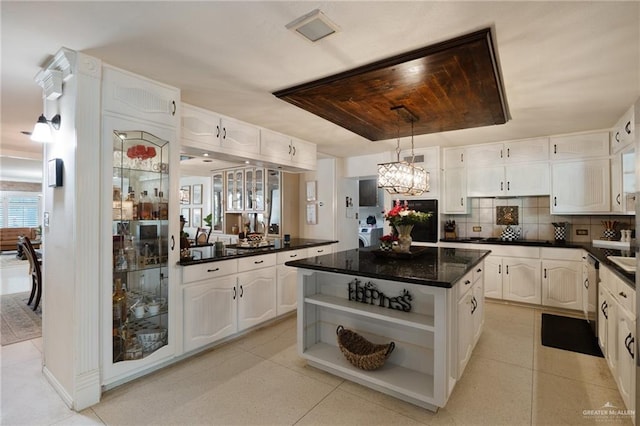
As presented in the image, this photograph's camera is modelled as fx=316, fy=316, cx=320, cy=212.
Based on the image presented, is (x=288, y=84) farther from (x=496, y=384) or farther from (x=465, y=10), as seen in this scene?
(x=496, y=384)

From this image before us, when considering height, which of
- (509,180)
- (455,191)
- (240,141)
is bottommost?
(455,191)

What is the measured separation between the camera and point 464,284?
2387 mm

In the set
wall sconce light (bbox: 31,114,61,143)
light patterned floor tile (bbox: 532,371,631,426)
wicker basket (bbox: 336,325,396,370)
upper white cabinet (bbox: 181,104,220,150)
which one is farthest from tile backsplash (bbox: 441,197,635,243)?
wall sconce light (bbox: 31,114,61,143)

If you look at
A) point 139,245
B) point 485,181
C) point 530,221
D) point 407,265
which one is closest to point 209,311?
point 139,245

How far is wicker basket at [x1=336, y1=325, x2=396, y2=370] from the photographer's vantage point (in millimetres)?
2271

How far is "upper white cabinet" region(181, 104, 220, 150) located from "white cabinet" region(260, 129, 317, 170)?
640 millimetres

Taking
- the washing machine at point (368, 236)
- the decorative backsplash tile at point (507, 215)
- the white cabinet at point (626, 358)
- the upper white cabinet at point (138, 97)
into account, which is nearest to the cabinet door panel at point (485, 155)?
the decorative backsplash tile at point (507, 215)

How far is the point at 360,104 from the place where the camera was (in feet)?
9.23

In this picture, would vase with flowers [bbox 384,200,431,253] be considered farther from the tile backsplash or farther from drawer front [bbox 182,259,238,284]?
the tile backsplash

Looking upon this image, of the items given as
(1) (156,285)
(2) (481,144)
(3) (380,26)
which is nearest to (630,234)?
(2) (481,144)

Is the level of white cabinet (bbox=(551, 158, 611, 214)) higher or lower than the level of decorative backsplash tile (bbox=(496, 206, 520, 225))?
higher

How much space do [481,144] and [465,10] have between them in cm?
351

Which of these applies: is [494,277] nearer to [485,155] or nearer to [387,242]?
[485,155]

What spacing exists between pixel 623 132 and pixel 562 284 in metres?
1.90
